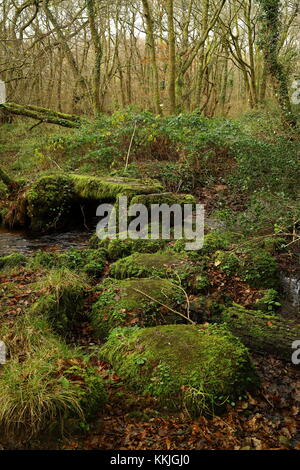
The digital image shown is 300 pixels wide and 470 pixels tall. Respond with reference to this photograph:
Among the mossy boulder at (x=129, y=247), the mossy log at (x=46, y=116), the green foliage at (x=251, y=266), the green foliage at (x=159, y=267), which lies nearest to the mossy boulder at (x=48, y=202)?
the mossy boulder at (x=129, y=247)

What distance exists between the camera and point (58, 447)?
3.14m

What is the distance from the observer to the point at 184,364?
396 cm

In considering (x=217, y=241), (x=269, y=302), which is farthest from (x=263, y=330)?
(x=217, y=241)

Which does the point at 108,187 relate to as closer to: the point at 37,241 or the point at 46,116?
the point at 37,241

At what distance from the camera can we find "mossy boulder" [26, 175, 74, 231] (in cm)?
930

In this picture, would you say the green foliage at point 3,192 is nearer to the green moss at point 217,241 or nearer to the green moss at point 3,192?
the green moss at point 3,192

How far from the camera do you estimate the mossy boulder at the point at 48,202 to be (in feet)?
30.5

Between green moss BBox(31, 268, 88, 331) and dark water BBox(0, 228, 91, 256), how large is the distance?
8.38ft

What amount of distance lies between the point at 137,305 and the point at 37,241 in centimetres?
440

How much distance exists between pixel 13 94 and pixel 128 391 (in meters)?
17.2

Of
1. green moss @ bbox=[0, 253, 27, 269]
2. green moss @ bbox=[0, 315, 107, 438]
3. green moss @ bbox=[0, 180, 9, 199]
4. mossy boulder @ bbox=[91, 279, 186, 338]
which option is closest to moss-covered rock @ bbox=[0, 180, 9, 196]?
green moss @ bbox=[0, 180, 9, 199]

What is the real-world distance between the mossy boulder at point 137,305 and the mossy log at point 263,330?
2.32ft

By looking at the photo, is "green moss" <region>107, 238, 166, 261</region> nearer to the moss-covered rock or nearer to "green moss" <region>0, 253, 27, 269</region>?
"green moss" <region>0, 253, 27, 269</region>

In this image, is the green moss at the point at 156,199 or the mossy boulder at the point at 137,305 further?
the green moss at the point at 156,199
